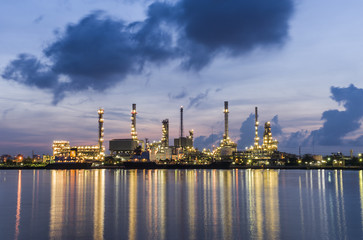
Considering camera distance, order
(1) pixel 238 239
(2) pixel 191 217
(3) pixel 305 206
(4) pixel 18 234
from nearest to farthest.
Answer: (1) pixel 238 239, (4) pixel 18 234, (2) pixel 191 217, (3) pixel 305 206

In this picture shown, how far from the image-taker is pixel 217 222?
84.9 feet

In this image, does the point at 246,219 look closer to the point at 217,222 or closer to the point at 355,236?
the point at 217,222

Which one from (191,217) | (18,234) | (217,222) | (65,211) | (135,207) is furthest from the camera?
(135,207)

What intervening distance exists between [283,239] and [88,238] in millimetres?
10926

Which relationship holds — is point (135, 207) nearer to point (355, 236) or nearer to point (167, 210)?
point (167, 210)

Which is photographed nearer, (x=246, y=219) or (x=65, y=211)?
(x=246, y=219)

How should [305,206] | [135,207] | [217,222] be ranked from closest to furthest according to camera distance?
1. [217,222]
2. [135,207]
3. [305,206]

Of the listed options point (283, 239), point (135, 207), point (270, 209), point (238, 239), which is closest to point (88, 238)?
point (238, 239)

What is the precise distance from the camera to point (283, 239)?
20.5m

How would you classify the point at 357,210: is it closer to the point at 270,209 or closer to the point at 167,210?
the point at 270,209

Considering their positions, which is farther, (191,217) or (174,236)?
(191,217)

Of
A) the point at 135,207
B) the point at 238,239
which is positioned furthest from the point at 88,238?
the point at 135,207

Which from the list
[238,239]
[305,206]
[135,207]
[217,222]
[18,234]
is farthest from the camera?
[305,206]

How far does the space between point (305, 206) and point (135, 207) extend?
16.7 m
